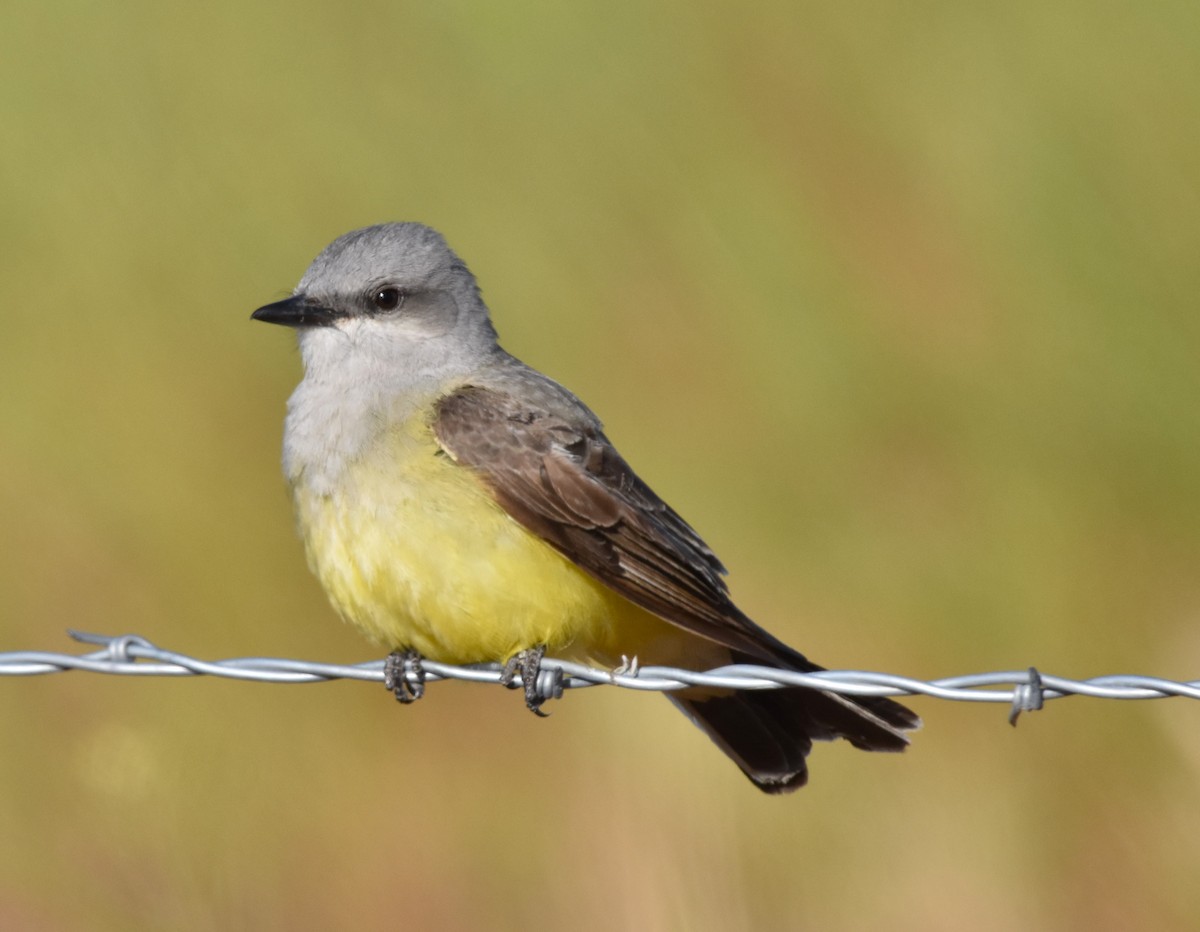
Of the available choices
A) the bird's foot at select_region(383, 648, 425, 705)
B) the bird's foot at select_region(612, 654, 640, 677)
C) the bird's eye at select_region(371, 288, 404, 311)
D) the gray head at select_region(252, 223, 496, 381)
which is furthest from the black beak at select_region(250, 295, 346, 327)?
the bird's foot at select_region(612, 654, 640, 677)

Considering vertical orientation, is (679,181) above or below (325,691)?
above

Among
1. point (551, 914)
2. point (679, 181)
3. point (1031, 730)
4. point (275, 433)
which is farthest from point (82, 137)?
point (1031, 730)

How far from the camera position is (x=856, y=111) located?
25.3ft

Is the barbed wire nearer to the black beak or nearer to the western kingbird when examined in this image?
the western kingbird

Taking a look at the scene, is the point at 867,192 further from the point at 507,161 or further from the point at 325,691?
the point at 325,691

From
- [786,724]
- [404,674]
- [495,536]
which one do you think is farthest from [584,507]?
[786,724]

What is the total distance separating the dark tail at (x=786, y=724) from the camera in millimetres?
3766

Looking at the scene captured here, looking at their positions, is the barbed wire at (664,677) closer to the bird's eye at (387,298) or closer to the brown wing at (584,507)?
the brown wing at (584,507)

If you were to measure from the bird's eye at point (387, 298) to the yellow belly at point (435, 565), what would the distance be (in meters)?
0.70

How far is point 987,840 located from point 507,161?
13.4 feet

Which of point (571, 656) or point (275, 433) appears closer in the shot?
point (571, 656)

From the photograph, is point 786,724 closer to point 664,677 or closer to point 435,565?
point 664,677

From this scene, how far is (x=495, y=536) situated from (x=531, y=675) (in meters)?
0.36

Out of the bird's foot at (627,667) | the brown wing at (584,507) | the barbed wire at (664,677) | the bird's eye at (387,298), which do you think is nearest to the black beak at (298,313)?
the bird's eye at (387,298)
